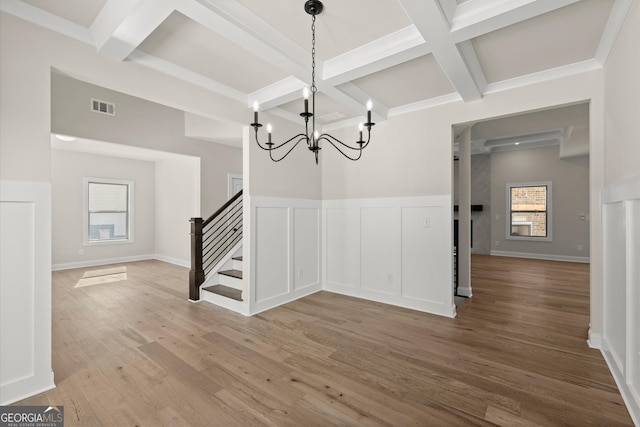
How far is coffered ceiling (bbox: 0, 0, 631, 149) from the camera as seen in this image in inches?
73.4

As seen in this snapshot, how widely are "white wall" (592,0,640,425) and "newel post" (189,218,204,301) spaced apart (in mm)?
4303

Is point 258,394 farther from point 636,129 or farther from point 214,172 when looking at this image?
point 214,172

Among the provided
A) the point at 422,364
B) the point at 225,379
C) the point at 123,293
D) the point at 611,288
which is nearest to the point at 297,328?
the point at 225,379

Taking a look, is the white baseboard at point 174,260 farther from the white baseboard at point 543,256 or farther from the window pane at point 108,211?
the white baseboard at point 543,256

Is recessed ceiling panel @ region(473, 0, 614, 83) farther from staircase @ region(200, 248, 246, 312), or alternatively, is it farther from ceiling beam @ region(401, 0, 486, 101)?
A: staircase @ region(200, 248, 246, 312)

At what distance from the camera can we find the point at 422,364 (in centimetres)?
235

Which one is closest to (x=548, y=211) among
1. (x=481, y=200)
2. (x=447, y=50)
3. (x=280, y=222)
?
(x=481, y=200)

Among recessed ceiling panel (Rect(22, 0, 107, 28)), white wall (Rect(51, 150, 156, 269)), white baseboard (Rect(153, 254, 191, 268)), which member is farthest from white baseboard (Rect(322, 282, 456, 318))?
white wall (Rect(51, 150, 156, 269))

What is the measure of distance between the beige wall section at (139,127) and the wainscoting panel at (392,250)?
329 centimetres

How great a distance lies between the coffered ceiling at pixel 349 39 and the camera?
187 centimetres

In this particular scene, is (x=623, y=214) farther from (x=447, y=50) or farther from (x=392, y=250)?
(x=392, y=250)

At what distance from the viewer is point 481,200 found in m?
8.51

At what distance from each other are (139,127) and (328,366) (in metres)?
5.24

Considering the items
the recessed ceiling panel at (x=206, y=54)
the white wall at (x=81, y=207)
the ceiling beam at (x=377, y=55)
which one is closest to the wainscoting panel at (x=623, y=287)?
the ceiling beam at (x=377, y=55)
